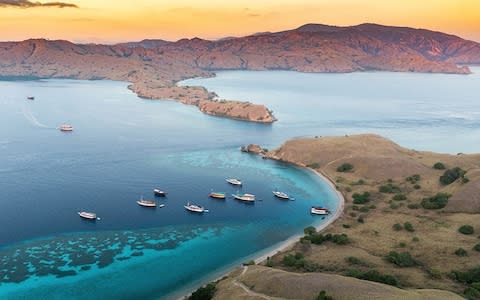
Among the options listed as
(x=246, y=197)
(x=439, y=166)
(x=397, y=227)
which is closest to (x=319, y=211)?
(x=397, y=227)

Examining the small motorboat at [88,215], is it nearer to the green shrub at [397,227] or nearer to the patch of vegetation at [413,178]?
the green shrub at [397,227]

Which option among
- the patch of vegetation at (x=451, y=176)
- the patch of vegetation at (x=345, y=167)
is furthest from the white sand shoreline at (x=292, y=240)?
the patch of vegetation at (x=451, y=176)

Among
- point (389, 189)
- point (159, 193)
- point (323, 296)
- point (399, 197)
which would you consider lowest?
point (159, 193)

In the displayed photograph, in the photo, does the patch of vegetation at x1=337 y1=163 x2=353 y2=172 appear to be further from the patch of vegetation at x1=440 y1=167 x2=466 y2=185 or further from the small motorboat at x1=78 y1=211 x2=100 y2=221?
the small motorboat at x1=78 y1=211 x2=100 y2=221

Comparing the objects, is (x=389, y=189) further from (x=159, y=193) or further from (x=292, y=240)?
(x=159, y=193)

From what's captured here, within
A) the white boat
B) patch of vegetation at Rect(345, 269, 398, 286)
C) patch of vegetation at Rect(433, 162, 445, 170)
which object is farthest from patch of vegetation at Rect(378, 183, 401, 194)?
patch of vegetation at Rect(345, 269, 398, 286)

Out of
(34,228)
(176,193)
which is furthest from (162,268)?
(176,193)

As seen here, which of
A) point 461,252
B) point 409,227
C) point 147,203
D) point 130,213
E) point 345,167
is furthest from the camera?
point 345,167

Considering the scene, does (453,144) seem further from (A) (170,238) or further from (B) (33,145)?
(B) (33,145)
